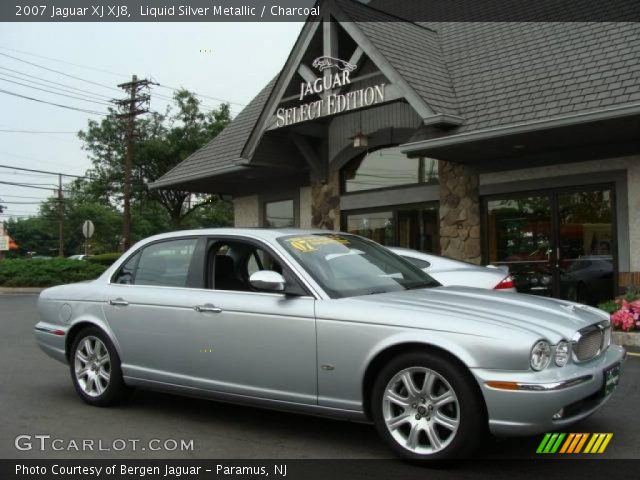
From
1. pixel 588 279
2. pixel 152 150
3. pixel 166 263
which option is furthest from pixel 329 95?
pixel 152 150

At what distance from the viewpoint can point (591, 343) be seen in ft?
13.8

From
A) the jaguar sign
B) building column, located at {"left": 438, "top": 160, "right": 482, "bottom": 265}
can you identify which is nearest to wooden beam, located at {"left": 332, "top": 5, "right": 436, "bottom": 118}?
the jaguar sign

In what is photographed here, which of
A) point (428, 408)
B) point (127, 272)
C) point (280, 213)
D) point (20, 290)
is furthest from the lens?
point (20, 290)

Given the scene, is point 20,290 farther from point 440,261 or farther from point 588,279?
point 440,261

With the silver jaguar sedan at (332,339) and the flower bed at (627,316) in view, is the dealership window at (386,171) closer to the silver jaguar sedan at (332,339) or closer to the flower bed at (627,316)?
the flower bed at (627,316)

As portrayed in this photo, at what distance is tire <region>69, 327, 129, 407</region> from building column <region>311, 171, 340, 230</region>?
9.06 metres

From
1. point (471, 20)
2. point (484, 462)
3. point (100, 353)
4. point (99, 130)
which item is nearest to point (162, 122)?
point (99, 130)

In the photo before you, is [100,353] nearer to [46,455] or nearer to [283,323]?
[46,455]

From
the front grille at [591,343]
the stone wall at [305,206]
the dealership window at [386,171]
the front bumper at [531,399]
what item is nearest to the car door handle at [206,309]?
the front bumper at [531,399]

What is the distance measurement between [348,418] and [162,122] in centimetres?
3608

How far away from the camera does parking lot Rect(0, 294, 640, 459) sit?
14.5ft

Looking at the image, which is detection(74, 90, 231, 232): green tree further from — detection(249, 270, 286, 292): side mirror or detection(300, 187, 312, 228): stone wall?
detection(249, 270, 286, 292): side mirror

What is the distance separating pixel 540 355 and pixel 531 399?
0.26m

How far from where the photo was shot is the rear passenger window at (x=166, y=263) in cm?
543
